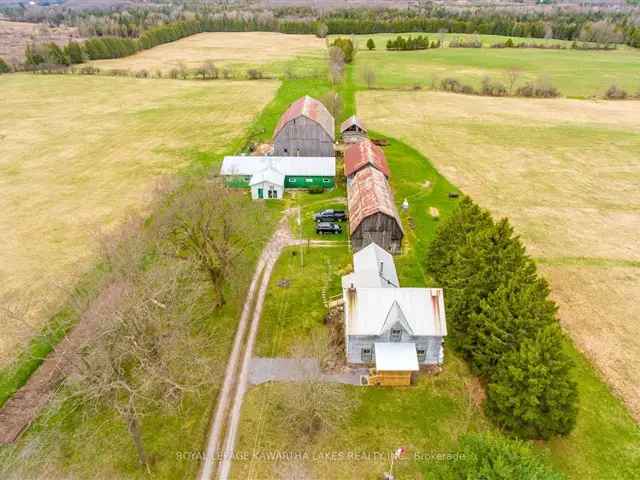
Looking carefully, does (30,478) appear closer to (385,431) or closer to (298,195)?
(385,431)

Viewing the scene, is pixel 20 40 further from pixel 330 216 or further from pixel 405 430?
pixel 405 430

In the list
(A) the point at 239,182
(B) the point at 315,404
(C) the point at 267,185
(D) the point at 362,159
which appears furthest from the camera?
(A) the point at 239,182

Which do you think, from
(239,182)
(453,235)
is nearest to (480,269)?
(453,235)

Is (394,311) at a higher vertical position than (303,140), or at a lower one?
lower

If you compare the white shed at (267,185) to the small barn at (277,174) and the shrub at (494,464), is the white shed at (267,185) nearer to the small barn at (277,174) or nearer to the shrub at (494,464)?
the small barn at (277,174)

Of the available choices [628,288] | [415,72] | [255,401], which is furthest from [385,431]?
[415,72]

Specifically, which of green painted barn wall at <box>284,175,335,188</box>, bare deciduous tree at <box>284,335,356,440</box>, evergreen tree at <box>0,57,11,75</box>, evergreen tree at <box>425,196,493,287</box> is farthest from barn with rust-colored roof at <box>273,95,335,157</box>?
evergreen tree at <box>0,57,11,75</box>

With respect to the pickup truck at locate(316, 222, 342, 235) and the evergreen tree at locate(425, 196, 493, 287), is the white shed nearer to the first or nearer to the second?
the pickup truck at locate(316, 222, 342, 235)
